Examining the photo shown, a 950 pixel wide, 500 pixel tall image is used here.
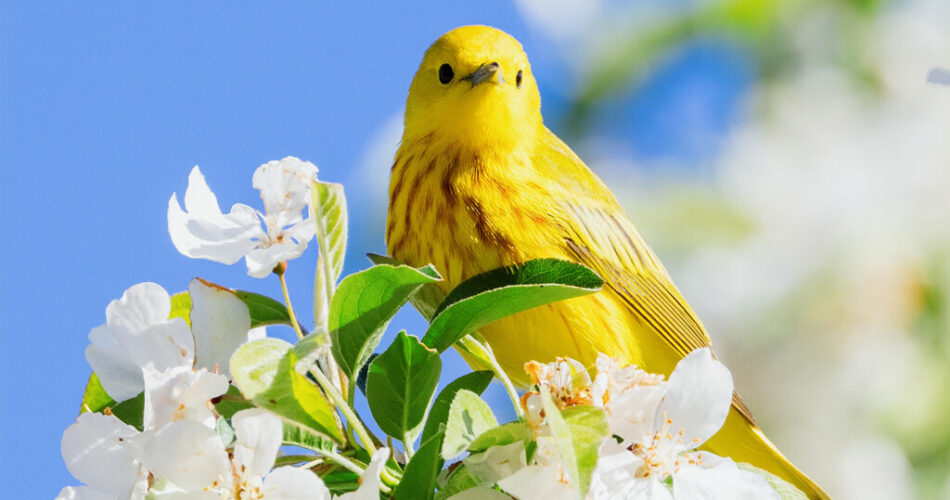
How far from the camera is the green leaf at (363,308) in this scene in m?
0.99

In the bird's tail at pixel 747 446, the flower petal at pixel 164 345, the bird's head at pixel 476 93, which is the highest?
the bird's head at pixel 476 93

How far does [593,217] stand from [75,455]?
138cm

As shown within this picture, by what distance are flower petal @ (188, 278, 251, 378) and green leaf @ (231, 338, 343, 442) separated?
0.16 meters

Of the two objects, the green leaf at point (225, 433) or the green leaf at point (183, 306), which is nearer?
the green leaf at point (225, 433)

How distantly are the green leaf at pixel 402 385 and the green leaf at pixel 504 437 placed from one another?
0.13 m

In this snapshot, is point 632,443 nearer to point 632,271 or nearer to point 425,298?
point 425,298

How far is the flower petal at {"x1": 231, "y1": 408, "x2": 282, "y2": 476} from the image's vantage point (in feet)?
2.86

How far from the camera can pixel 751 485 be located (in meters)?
0.94

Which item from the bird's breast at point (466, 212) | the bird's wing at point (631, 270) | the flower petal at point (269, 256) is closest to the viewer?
the flower petal at point (269, 256)

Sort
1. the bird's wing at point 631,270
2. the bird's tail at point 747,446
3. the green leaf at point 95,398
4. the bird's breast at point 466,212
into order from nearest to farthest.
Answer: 1. the green leaf at point 95,398
2. the bird's breast at point 466,212
3. the bird's wing at point 631,270
4. the bird's tail at point 747,446

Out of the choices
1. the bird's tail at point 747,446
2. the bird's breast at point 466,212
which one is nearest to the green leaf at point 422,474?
the bird's breast at point 466,212

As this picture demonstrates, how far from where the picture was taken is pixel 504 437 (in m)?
0.90

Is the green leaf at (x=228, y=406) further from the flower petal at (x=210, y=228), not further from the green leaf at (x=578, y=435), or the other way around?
the green leaf at (x=578, y=435)

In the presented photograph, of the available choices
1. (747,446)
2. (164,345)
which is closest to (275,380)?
(164,345)
